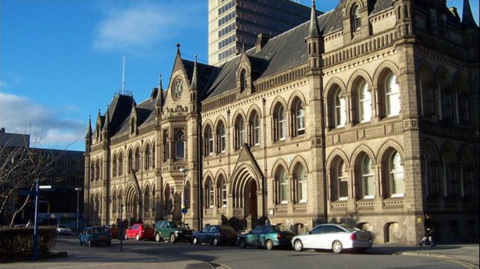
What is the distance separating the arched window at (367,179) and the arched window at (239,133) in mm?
12631

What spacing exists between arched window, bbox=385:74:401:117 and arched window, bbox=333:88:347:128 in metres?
3.15

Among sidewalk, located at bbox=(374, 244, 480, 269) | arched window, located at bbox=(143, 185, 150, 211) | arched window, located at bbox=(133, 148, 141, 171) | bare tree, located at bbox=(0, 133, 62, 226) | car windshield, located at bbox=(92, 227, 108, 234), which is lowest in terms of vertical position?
sidewalk, located at bbox=(374, 244, 480, 269)

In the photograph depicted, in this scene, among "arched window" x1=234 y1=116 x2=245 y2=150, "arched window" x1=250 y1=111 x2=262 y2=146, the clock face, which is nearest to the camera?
"arched window" x1=250 y1=111 x2=262 y2=146

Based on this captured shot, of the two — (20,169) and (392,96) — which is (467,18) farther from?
(20,169)

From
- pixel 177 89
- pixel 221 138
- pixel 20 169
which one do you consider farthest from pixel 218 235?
pixel 177 89

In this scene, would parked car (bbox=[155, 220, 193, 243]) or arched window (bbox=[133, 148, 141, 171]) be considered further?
arched window (bbox=[133, 148, 141, 171])

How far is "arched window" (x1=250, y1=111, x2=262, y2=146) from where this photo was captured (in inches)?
1657

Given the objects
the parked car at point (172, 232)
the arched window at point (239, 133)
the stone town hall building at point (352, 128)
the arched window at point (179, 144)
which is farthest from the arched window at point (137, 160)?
the arched window at point (239, 133)

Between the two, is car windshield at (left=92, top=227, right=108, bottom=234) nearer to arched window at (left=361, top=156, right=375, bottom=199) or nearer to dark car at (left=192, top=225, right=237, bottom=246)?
dark car at (left=192, top=225, right=237, bottom=246)

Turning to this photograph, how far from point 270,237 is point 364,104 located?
10.2 m

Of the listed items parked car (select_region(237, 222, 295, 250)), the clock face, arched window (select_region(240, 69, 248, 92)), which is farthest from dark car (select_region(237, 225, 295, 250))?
the clock face

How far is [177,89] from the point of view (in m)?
51.3

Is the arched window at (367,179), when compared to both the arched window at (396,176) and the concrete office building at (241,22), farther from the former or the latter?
the concrete office building at (241,22)

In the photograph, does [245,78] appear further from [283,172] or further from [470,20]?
[470,20]
